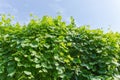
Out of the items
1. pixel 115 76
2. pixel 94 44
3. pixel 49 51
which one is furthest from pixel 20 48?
pixel 115 76

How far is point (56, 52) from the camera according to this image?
4.10 meters

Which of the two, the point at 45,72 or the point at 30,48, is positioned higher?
the point at 30,48

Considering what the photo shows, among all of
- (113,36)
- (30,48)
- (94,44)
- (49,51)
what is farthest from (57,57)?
(113,36)

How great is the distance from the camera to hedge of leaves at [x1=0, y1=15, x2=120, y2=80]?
4004mm

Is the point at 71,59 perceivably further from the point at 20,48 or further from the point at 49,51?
the point at 20,48

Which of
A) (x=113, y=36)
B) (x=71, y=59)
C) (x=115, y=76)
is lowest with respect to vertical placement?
(x=115, y=76)

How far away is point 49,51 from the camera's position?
409cm

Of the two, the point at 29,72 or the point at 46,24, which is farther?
the point at 46,24

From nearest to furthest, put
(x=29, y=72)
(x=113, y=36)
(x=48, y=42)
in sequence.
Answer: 1. (x=29, y=72)
2. (x=48, y=42)
3. (x=113, y=36)

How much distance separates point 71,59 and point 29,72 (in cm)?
65

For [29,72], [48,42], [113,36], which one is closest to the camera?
[29,72]

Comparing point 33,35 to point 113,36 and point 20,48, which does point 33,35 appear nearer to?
point 20,48

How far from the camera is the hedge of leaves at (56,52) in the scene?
158 inches

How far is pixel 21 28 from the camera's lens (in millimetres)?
4465
